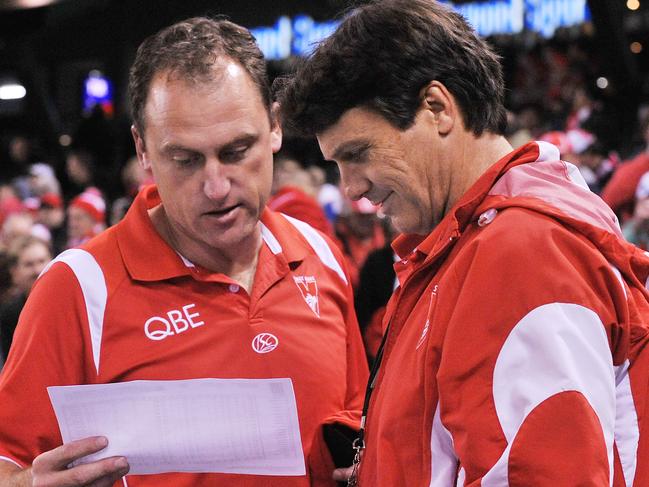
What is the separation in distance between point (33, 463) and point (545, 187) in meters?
1.19

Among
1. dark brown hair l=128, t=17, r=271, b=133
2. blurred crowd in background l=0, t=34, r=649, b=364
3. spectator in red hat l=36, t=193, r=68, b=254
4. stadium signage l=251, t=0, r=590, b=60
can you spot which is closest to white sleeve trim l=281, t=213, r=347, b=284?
dark brown hair l=128, t=17, r=271, b=133

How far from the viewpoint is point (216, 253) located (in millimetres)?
2344

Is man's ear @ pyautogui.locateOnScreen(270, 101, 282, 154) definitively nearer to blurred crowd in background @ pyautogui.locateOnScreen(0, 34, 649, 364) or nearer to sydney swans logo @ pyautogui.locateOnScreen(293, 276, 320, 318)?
sydney swans logo @ pyautogui.locateOnScreen(293, 276, 320, 318)

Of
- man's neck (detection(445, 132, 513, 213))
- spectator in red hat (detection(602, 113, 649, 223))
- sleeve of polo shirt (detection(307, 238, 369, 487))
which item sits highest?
man's neck (detection(445, 132, 513, 213))

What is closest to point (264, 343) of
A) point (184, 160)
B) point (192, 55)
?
point (184, 160)

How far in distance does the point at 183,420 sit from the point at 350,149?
658 mm

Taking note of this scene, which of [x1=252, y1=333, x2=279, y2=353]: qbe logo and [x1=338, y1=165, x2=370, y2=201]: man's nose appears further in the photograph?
[x1=252, y1=333, x2=279, y2=353]: qbe logo

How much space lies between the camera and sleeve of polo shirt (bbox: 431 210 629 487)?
4.63 ft

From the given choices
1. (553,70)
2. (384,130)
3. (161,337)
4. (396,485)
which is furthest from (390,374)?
(553,70)

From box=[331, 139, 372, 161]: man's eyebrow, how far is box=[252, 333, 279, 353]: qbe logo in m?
0.61

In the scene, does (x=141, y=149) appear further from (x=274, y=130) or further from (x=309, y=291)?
(x=309, y=291)

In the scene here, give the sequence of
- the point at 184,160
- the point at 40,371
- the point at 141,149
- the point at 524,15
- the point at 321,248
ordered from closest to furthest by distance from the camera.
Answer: the point at 40,371 → the point at 184,160 → the point at 141,149 → the point at 321,248 → the point at 524,15

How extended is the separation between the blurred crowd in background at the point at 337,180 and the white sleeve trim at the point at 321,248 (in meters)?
2.09

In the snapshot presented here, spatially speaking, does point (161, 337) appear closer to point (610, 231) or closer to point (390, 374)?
point (390, 374)
